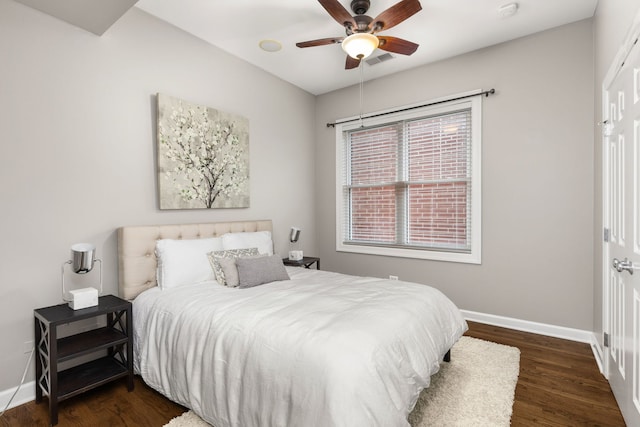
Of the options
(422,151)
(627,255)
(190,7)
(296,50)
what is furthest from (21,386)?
(422,151)

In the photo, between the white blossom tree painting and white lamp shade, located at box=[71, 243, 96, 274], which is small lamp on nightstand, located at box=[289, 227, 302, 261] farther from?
white lamp shade, located at box=[71, 243, 96, 274]

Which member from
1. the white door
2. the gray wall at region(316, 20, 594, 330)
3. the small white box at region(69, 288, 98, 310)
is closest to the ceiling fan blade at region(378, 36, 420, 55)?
the gray wall at region(316, 20, 594, 330)

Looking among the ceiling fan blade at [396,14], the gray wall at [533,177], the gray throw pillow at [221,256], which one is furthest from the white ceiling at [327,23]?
the gray throw pillow at [221,256]

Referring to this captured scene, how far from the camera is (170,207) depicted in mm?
2902

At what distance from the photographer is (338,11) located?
2.28 m

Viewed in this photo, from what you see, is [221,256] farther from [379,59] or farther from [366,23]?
[379,59]

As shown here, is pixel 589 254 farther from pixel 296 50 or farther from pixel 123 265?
pixel 123 265

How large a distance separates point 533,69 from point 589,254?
1.87 metres

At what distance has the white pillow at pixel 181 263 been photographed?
2.57 m

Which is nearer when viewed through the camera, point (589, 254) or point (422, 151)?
point (589, 254)

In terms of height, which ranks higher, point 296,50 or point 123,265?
point 296,50

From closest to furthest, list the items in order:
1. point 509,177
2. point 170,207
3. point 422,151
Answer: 1. point 170,207
2. point 509,177
3. point 422,151

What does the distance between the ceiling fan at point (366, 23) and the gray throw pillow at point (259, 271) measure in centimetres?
185

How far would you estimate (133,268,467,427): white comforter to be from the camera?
4.57 feet
